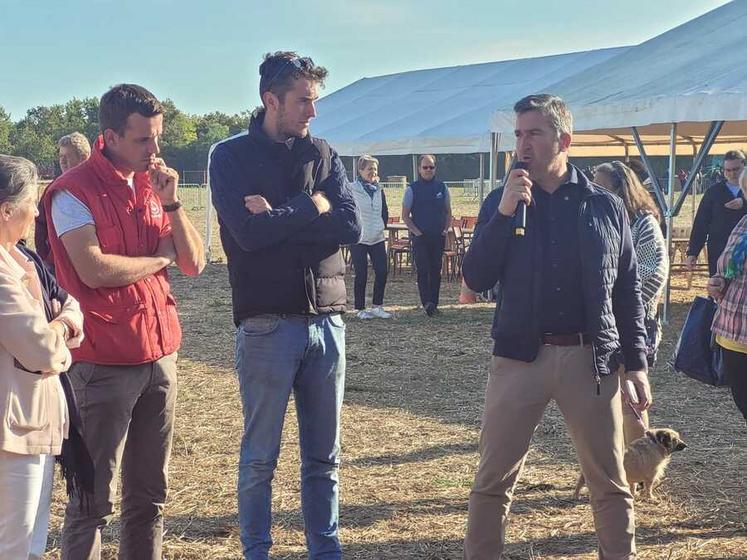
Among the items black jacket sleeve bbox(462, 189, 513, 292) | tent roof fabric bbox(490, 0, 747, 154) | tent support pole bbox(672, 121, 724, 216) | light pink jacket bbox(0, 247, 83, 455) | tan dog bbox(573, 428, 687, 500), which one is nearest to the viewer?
light pink jacket bbox(0, 247, 83, 455)

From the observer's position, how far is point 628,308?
145 inches

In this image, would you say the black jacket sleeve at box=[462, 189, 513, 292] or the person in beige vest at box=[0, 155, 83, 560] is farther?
the black jacket sleeve at box=[462, 189, 513, 292]

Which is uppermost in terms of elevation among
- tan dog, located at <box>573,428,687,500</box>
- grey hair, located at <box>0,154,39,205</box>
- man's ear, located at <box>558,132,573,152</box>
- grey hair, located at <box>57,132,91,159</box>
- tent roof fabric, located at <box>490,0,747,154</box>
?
tent roof fabric, located at <box>490,0,747,154</box>

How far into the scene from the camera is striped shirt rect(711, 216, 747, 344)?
425 centimetres

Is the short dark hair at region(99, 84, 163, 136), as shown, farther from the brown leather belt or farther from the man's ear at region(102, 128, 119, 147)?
the brown leather belt

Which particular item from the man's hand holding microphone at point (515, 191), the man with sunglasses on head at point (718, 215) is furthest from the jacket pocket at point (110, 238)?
the man with sunglasses on head at point (718, 215)

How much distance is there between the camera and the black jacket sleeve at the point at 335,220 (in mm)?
3684

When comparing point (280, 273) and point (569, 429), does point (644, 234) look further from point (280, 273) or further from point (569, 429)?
point (280, 273)

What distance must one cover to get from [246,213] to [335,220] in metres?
0.36

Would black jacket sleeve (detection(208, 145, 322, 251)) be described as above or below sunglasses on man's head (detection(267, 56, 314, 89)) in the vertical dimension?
below

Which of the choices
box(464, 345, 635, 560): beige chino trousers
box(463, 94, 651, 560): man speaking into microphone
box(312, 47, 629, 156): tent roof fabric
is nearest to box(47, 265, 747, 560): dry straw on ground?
box(464, 345, 635, 560): beige chino trousers

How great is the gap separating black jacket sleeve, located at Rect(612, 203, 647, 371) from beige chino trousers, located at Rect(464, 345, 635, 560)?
0.15 m

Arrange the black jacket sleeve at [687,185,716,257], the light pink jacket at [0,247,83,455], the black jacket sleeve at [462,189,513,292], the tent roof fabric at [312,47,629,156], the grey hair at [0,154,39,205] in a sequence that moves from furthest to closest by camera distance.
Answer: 1. the tent roof fabric at [312,47,629,156]
2. the black jacket sleeve at [687,185,716,257]
3. the black jacket sleeve at [462,189,513,292]
4. the grey hair at [0,154,39,205]
5. the light pink jacket at [0,247,83,455]

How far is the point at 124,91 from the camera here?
3.43 metres
